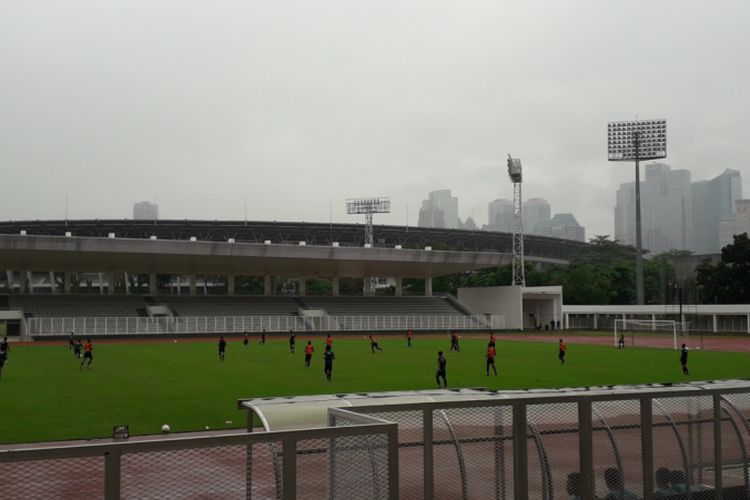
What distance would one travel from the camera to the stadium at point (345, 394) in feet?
19.0

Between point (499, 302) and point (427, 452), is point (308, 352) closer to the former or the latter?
point (427, 452)

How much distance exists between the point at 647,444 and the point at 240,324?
5792cm

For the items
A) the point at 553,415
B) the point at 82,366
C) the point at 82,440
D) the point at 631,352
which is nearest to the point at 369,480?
the point at 553,415

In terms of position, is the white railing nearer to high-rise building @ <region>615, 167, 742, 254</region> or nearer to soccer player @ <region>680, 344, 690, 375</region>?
soccer player @ <region>680, 344, 690, 375</region>

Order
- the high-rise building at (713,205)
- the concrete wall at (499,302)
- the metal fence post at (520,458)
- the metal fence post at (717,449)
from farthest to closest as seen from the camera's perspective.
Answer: the high-rise building at (713,205)
the concrete wall at (499,302)
the metal fence post at (717,449)
the metal fence post at (520,458)

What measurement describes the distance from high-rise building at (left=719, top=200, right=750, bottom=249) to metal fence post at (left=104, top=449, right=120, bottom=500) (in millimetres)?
162133

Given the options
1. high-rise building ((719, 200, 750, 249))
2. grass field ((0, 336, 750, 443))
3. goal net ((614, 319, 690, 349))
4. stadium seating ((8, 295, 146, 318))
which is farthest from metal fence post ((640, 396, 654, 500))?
high-rise building ((719, 200, 750, 249))

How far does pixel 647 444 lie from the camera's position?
23.1ft

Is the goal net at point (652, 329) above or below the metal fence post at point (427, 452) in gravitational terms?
below

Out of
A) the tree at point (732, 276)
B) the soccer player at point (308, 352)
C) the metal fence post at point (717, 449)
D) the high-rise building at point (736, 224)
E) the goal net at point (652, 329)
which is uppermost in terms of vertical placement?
the high-rise building at point (736, 224)

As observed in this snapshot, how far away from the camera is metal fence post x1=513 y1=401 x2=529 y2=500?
677 centimetres

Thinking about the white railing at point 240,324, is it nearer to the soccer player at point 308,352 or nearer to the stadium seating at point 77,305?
the stadium seating at point 77,305

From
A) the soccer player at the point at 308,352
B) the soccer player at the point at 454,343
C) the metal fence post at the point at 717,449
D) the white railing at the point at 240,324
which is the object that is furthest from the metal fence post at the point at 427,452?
the white railing at the point at 240,324

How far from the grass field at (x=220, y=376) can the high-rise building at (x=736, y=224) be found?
12197 cm
